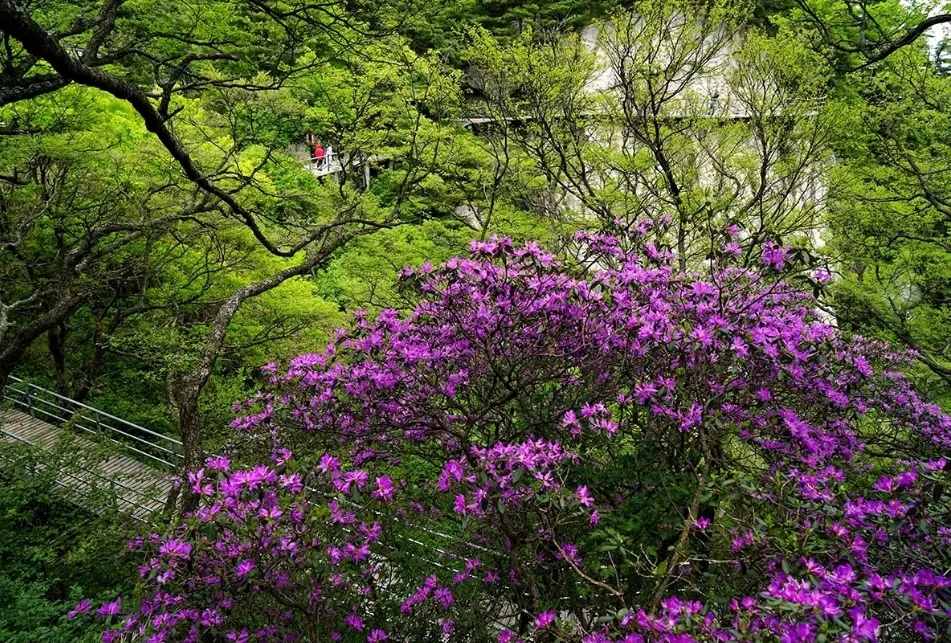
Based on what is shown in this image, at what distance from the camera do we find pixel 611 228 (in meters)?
4.51

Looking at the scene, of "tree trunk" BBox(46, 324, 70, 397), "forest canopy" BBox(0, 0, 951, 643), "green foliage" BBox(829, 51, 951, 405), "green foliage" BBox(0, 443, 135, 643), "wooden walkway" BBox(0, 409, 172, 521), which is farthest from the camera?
"tree trunk" BBox(46, 324, 70, 397)

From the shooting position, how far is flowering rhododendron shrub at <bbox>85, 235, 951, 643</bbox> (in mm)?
2518

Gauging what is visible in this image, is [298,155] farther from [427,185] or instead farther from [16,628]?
[16,628]

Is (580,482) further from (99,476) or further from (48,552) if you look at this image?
(99,476)

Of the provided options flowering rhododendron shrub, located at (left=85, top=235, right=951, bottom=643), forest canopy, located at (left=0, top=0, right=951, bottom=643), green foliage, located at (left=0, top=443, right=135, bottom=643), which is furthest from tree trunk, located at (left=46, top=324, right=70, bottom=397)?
flowering rhododendron shrub, located at (left=85, top=235, right=951, bottom=643)

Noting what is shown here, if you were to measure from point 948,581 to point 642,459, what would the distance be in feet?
5.67

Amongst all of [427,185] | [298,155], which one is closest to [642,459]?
[427,185]

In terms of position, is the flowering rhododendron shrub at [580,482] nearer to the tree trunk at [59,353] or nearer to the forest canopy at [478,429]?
the forest canopy at [478,429]

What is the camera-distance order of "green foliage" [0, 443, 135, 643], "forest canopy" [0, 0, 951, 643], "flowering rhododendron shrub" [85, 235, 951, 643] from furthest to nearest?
"green foliage" [0, 443, 135, 643] < "forest canopy" [0, 0, 951, 643] < "flowering rhododendron shrub" [85, 235, 951, 643]

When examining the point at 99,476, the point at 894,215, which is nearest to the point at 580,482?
the point at 99,476

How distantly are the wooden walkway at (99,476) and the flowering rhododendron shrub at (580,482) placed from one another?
341 cm

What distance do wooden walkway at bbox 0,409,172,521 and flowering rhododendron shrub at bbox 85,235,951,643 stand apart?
341cm

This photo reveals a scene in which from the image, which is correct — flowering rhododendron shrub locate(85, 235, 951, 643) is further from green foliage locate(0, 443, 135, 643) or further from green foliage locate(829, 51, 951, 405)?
green foliage locate(829, 51, 951, 405)

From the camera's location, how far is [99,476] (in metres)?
6.80
